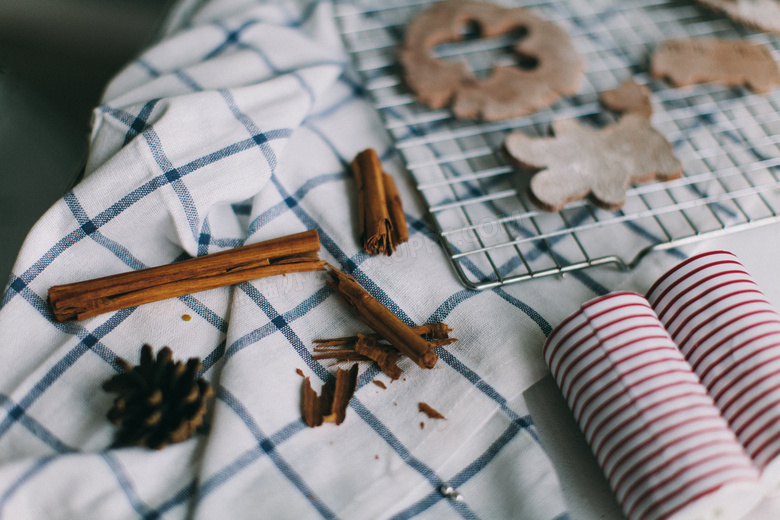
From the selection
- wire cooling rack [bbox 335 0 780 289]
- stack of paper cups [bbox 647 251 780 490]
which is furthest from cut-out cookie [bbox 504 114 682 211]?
stack of paper cups [bbox 647 251 780 490]

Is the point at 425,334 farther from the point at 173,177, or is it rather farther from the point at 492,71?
the point at 492,71

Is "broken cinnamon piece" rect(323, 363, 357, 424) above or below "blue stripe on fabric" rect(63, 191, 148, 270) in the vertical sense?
below

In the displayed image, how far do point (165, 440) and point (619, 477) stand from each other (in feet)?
1.46

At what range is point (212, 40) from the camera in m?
0.84

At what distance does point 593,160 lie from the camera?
Answer: 731 millimetres

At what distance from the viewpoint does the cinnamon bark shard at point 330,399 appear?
21.8 inches

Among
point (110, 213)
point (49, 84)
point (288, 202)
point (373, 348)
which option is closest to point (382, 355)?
point (373, 348)

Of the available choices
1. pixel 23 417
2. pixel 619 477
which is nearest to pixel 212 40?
pixel 23 417

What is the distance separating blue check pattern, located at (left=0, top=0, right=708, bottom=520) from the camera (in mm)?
506

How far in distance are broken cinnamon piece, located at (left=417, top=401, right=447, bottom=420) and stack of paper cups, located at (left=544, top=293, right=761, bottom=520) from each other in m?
0.14

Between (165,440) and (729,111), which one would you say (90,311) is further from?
(729,111)

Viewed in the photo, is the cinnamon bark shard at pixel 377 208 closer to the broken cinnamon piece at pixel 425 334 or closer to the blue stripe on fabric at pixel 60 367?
the broken cinnamon piece at pixel 425 334

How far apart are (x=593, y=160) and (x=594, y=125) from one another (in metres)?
0.15

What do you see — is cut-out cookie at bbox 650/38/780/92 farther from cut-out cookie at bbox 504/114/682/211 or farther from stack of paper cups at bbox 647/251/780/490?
stack of paper cups at bbox 647/251/780/490
